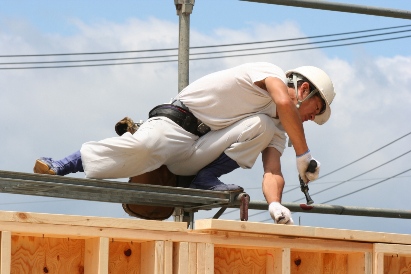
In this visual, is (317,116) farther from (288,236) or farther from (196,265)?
(196,265)

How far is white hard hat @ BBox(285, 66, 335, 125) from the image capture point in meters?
7.63

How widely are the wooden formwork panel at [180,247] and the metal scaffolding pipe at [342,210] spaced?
180cm

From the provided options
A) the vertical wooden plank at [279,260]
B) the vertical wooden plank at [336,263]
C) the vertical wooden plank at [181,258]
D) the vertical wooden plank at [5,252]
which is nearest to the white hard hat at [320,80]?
the vertical wooden plank at [336,263]

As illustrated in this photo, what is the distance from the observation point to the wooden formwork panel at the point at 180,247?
5.83 metres

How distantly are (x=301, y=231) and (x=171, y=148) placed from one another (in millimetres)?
1527

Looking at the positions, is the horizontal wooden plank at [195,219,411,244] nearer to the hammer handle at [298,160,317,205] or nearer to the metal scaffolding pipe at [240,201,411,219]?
the hammer handle at [298,160,317,205]

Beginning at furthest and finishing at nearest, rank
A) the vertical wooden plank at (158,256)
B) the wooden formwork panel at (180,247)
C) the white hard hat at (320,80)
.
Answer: the white hard hat at (320,80)
the vertical wooden plank at (158,256)
the wooden formwork panel at (180,247)

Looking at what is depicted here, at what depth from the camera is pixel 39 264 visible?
6.02m

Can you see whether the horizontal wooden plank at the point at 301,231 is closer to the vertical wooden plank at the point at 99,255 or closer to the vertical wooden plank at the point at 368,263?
the vertical wooden plank at the point at 368,263

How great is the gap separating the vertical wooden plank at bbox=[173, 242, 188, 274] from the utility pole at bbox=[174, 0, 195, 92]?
9.78 ft

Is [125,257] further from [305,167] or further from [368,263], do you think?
[305,167]

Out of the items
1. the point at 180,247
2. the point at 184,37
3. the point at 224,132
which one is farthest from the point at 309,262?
the point at 184,37

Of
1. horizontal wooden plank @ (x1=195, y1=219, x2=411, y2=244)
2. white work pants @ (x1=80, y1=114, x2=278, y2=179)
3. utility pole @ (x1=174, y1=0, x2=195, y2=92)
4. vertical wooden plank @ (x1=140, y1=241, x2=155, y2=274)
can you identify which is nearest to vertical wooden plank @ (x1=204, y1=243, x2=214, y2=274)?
horizontal wooden plank @ (x1=195, y1=219, x2=411, y2=244)

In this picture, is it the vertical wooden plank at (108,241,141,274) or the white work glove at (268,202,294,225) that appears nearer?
the vertical wooden plank at (108,241,141,274)
